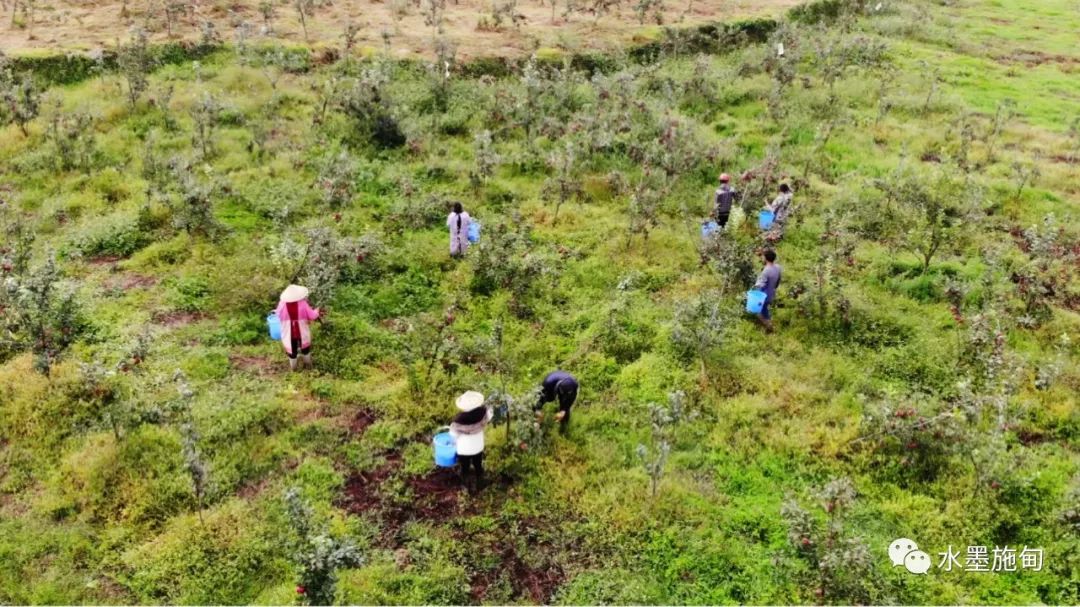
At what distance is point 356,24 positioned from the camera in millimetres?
22812

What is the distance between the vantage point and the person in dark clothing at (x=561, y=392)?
9.66m

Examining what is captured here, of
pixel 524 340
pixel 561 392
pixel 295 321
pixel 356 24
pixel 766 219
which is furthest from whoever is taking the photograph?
A: pixel 356 24

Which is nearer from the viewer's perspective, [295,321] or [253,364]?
[295,321]

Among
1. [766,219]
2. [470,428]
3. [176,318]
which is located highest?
[766,219]

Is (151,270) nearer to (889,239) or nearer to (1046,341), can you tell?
(889,239)

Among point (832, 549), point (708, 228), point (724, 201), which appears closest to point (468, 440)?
point (832, 549)

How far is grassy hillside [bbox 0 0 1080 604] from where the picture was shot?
8.16 metres

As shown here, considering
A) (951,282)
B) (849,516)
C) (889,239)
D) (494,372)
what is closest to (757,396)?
(849,516)

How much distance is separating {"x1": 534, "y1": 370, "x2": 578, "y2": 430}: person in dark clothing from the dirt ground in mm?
13435

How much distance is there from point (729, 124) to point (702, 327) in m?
9.30

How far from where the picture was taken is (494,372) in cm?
1093

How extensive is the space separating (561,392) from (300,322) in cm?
366

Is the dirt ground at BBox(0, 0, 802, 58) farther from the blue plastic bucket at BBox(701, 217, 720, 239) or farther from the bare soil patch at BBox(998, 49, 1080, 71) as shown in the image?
the blue plastic bucket at BBox(701, 217, 720, 239)

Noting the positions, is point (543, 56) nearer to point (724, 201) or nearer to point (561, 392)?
point (724, 201)
